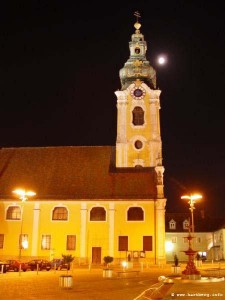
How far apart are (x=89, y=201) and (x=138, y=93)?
1666cm

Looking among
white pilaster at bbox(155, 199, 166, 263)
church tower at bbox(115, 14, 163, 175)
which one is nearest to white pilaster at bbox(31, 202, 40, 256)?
church tower at bbox(115, 14, 163, 175)

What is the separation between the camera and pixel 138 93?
2151 inches

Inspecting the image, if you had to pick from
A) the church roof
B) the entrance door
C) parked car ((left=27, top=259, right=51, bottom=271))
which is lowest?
parked car ((left=27, top=259, right=51, bottom=271))

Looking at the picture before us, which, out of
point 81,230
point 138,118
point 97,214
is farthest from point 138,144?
point 81,230

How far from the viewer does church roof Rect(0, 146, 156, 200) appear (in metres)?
47.0

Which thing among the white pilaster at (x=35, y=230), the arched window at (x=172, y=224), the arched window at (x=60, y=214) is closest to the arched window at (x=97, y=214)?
the arched window at (x=60, y=214)

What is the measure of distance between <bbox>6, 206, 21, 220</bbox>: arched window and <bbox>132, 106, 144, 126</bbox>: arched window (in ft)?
60.4

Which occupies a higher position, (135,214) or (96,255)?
(135,214)

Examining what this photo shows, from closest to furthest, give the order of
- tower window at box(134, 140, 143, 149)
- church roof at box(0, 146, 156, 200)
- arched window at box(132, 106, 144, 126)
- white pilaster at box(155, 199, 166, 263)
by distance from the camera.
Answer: white pilaster at box(155, 199, 166, 263) < church roof at box(0, 146, 156, 200) < tower window at box(134, 140, 143, 149) < arched window at box(132, 106, 144, 126)

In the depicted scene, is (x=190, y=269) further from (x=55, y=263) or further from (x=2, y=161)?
(x=2, y=161)

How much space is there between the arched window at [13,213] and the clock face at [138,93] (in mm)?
20644

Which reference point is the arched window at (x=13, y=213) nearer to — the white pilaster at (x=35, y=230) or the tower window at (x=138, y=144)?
the white pilaster at (x=35, y=230)

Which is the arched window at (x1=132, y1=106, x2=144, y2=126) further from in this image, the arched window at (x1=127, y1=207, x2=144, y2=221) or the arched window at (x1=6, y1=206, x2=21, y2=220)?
the arched window at (x1=6, y1=206, x2=21, y2=220)

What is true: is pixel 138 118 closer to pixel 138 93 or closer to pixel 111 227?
pixel 138 93
